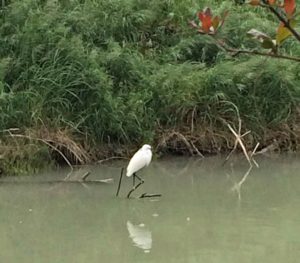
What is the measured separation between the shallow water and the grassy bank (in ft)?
1.98

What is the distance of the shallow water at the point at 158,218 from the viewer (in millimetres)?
5043

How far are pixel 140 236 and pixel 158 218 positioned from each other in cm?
48

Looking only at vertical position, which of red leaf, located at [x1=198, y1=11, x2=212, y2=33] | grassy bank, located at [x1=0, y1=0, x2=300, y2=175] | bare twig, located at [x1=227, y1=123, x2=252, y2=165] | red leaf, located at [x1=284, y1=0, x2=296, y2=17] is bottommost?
bare twig, located at [x1=227, y1=123, x2=252, y2=165]

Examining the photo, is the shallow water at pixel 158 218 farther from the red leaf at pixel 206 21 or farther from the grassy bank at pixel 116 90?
the red leaf at pixel 206 21

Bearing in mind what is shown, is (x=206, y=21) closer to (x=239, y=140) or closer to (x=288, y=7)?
(x=288, y=7)

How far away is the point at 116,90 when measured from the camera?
8.90 m

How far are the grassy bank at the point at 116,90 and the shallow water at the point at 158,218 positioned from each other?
60 centimetres

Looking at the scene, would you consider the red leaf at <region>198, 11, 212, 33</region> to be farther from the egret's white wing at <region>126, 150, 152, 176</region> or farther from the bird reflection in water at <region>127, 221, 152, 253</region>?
the egret's white wing at <region>126, 150, 152, 176</region>

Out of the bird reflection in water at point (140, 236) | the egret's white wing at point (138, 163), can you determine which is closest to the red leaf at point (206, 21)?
the bird reflection in water at point (140, 236)

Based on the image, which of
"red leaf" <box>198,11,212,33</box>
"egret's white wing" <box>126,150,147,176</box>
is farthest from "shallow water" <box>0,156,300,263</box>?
"red leaf" <box>198,11,212,33</box>

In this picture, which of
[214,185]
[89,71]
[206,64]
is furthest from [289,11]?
[206,64]

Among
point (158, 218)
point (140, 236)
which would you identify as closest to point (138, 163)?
point (158, 218)

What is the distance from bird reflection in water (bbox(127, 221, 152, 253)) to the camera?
16.9ft

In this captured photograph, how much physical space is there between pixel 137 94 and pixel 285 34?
7.34 metres
